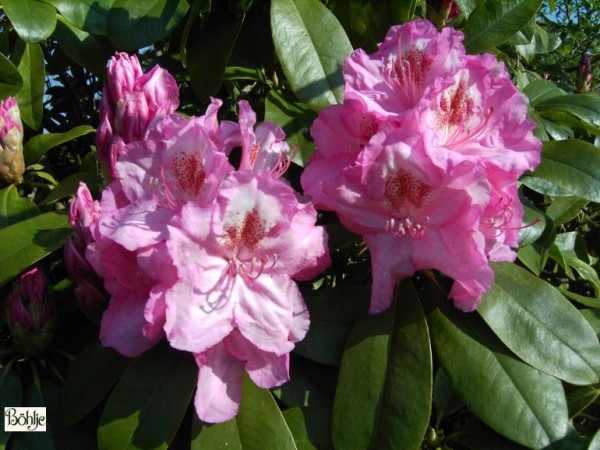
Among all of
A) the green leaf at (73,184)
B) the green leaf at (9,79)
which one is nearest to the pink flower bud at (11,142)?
the green leaf at (9,79)

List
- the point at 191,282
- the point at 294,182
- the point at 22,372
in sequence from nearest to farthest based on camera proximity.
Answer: the point at 191,282 → the point at 22,372 → the point at 294,182

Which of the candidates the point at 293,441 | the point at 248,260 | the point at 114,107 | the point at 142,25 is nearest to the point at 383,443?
the point at 293,441

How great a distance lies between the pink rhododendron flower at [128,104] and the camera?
40.2 inches

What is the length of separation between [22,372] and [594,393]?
3.17 ft

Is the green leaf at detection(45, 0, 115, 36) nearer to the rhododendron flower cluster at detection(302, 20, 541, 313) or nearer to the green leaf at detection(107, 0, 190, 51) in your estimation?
the green leaf at detection(107, 0, 190, 51)

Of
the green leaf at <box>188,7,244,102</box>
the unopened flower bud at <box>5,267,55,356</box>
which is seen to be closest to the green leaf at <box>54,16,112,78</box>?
the green leaf at <box>188,7,244,102</box>

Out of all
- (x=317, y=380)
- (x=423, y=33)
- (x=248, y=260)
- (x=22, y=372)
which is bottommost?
(x=22, y=372)

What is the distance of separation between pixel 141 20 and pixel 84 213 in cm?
44

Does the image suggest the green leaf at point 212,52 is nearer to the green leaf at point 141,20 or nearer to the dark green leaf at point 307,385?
the green leaf at point 141,20

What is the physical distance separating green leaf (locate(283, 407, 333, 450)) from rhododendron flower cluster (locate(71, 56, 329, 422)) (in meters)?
0.11

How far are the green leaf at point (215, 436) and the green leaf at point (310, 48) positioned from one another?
0.51 metres

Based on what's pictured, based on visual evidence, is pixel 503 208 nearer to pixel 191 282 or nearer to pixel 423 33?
pixel 423 33

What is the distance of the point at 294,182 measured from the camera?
4.42ft

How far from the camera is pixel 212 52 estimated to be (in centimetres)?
128
